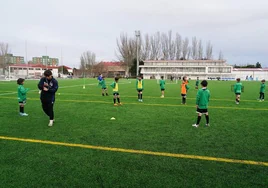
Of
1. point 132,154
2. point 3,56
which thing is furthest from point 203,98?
point 3,56

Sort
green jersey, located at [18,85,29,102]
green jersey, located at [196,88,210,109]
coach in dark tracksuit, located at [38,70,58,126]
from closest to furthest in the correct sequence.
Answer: coach in dark tracksuit, located at [38,70,58,126]
green jersey, located at [196,88,210,109]
green jersey, located at [18,85,29,102]

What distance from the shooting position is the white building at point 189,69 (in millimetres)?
83250

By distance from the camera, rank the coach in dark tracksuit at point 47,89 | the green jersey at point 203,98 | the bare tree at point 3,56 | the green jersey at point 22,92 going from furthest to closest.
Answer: the bare tree at point 3,56 < the green jersey at point 22,92 < the green jersey at point 203,98 < the coach in dark tracksuit at point 47,89

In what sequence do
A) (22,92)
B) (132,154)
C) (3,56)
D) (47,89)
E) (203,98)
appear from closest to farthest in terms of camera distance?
(132,154) < (47,89) < (203,98) < (22,92) < (3,56)

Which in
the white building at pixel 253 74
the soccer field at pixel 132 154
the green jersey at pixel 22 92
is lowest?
the soccer field at pixel 132 154

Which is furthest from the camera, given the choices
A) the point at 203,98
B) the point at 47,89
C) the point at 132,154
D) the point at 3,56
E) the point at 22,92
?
the point at 3,56

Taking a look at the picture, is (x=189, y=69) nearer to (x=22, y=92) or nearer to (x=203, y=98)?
(x=203, y=98)

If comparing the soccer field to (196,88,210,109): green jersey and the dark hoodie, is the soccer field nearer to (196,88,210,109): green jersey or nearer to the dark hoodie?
(196,88,210,109): green jersey

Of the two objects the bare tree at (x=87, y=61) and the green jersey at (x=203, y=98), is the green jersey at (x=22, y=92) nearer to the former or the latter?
the green jersey at (x=203, y=98)

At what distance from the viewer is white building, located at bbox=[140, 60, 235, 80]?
8325 centimetres

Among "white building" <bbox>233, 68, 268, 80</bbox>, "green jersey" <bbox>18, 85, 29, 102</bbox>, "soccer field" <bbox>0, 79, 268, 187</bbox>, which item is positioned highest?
"white building" <bbox>233, 68, 268, 80</bbox>

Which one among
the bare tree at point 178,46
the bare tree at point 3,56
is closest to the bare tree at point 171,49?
the bare tree at point 178,46

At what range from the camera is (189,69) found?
8600 centimetres

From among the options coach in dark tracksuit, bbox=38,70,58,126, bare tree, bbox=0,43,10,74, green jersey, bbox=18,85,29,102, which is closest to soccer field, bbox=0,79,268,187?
coach in dark tracksuit, bbox=38,70,58,126
